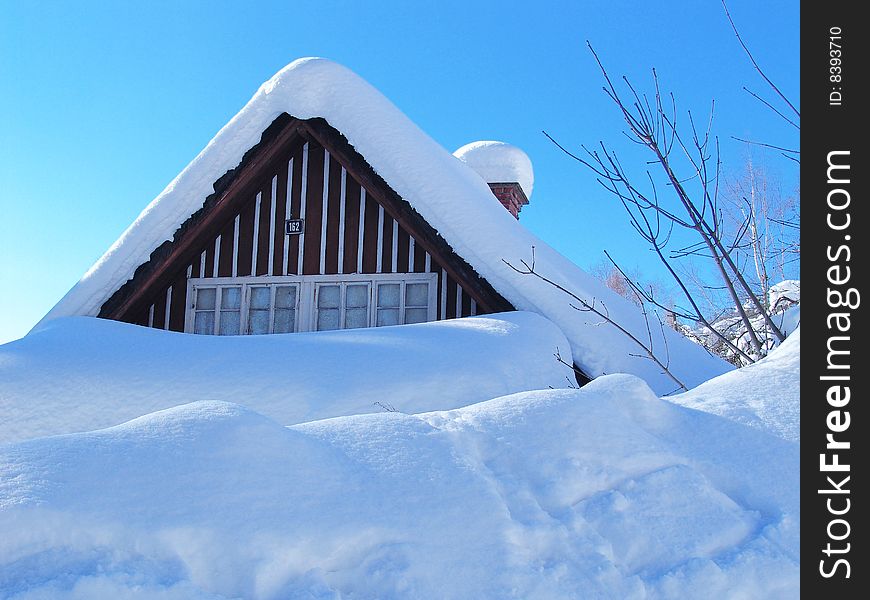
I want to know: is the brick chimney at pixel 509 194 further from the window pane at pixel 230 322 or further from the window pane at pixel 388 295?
the window pane at pixel 230 322

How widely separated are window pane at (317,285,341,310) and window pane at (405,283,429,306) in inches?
25.4

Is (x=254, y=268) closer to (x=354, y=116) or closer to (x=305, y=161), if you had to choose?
(x=305, y=161)

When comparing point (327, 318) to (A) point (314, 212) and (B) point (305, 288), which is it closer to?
(B) point (305, 288)

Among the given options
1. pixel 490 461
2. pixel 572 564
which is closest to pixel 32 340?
pixel 490 461

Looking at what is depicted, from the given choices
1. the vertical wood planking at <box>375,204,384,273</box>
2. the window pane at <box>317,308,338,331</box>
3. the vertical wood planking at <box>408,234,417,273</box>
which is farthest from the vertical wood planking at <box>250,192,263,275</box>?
the vertical wood planking at <box>408,234,417,273</box>

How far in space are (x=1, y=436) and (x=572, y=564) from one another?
3.93 meters

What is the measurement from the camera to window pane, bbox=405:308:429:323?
245 inches

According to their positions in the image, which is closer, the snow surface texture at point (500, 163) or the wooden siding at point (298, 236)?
the wooden siding at point (298, 236)

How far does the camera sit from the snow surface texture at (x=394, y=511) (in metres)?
1.41

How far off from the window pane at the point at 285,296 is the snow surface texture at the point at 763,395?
455 centimetres

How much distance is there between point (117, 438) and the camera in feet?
5.65

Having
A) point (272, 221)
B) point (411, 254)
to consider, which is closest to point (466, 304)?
point (411, 254)

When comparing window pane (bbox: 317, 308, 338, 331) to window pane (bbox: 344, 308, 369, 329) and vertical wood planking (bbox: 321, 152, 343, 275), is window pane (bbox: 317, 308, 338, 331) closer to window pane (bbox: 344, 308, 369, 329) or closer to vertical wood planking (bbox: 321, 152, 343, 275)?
window pane (bbox: 344, 308, 369, 329)

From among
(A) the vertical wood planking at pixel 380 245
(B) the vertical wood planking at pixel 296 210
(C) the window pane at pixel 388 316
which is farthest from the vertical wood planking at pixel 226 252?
(C) the window pane at pixel 388 316
